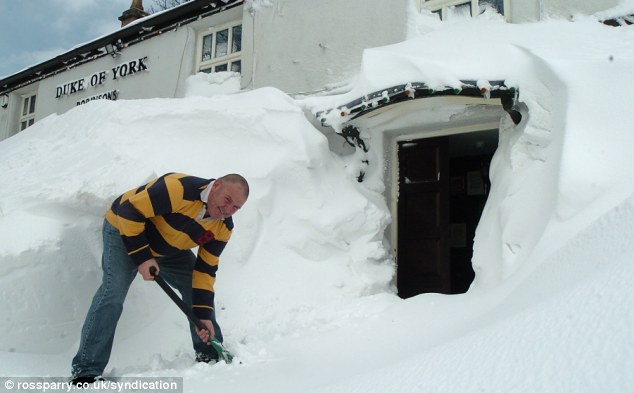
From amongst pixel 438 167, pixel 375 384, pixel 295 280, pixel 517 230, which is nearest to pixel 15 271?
pixel 295 280

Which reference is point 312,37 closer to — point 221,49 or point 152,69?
point 221,49

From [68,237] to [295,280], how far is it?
174cm

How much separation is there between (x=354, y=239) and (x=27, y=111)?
9.62m

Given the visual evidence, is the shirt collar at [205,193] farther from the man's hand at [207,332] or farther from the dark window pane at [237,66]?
the dark window pane at [237,66]

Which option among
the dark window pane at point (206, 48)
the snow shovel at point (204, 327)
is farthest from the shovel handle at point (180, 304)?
the dark window pane at point (206, 48)

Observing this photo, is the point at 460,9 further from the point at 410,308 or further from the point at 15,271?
the point at 15,271

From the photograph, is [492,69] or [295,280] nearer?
[295,280]

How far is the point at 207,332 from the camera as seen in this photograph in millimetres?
2881

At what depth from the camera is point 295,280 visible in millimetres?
3922

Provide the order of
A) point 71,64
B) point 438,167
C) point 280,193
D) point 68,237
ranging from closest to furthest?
point 68,237
point 280,193
point 438,167
point 71,64

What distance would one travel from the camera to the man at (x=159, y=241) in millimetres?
2615

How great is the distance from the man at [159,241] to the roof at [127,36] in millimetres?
5226

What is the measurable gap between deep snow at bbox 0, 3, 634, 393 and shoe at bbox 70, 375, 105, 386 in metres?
0.23

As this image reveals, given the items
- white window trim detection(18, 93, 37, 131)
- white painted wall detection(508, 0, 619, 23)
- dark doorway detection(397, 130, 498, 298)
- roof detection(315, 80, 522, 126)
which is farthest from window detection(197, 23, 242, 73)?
white window trim detection(18, 93, 37, 131)
